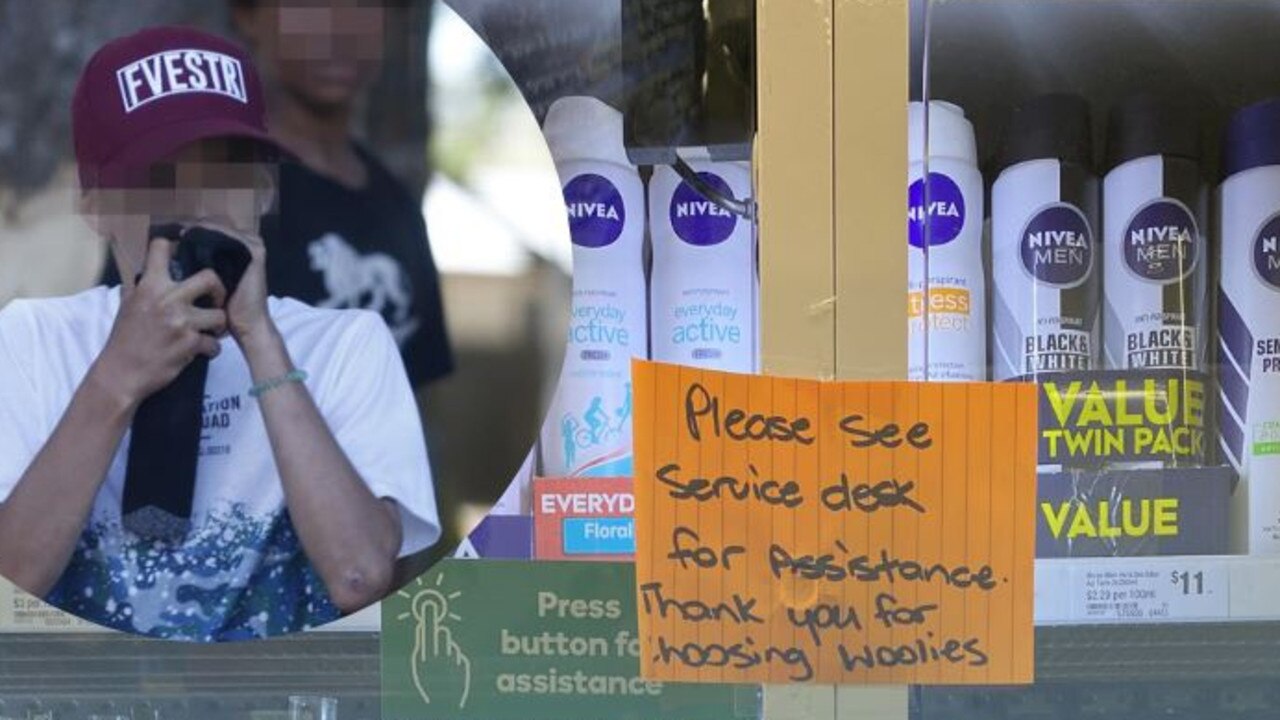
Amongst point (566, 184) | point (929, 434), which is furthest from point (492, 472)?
point (929, 434)

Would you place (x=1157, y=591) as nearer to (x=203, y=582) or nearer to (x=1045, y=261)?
(x=1045, y=261)

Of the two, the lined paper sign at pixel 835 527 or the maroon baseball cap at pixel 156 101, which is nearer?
the lined paper sign at pixel 835 527

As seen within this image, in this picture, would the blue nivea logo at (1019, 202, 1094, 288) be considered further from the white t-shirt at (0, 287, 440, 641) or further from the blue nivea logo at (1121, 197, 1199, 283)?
the white t-shirt at (0, 287, 440, 641)

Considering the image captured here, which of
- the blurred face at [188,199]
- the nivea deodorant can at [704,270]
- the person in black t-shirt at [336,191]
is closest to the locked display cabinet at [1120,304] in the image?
the nivea deodorant can at [704,270]

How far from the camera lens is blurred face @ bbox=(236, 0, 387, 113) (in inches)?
48.0

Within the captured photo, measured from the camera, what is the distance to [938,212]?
127 centimetres

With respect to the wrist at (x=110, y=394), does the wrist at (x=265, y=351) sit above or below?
above

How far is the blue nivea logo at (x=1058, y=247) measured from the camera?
50.5 inches

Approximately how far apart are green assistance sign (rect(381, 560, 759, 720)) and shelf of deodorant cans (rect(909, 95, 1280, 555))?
0.99 ft

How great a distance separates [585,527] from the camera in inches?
49.6

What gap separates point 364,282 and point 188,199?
5.4 inches

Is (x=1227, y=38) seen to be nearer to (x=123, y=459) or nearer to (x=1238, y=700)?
(x=1238, y=700)

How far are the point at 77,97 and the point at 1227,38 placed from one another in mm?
874

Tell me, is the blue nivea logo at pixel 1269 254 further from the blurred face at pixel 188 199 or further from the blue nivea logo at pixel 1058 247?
the blurred face at pixel 188 199
